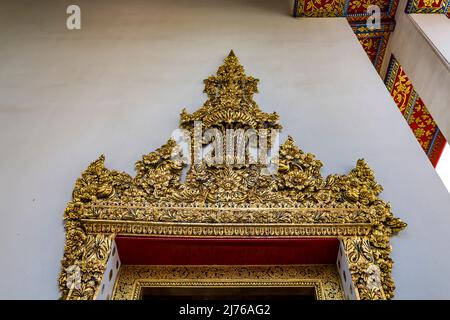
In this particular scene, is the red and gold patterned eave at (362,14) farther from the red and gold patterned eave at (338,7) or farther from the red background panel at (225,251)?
the red background panel at (225,251)

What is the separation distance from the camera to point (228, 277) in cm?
212

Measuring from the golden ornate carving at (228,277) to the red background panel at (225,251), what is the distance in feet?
0.11

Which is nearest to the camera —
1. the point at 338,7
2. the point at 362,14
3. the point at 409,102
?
the point at 338,7

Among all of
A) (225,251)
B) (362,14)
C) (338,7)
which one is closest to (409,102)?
(362,14)

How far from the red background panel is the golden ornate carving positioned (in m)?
0.03

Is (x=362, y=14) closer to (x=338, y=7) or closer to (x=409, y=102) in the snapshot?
(x=338, y=7)

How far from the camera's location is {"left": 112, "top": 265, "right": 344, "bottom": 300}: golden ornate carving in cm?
206

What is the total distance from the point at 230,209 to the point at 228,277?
0.37 m

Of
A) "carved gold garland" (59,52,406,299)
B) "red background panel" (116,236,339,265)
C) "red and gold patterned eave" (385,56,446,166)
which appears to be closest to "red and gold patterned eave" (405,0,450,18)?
"red and gold patterned eave" (385,56,446,166)

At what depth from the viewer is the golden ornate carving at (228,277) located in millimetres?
2061

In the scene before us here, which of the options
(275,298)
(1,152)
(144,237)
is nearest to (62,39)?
(1,152)

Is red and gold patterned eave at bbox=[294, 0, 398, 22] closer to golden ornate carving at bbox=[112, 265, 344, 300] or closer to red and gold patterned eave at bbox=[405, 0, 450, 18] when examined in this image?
red and gold patterned eave at bbox=[405, 0, 450, 18]

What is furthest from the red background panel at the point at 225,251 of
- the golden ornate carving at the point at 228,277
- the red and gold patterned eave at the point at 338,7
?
the red and gold patterned eave at the point at 338,7
